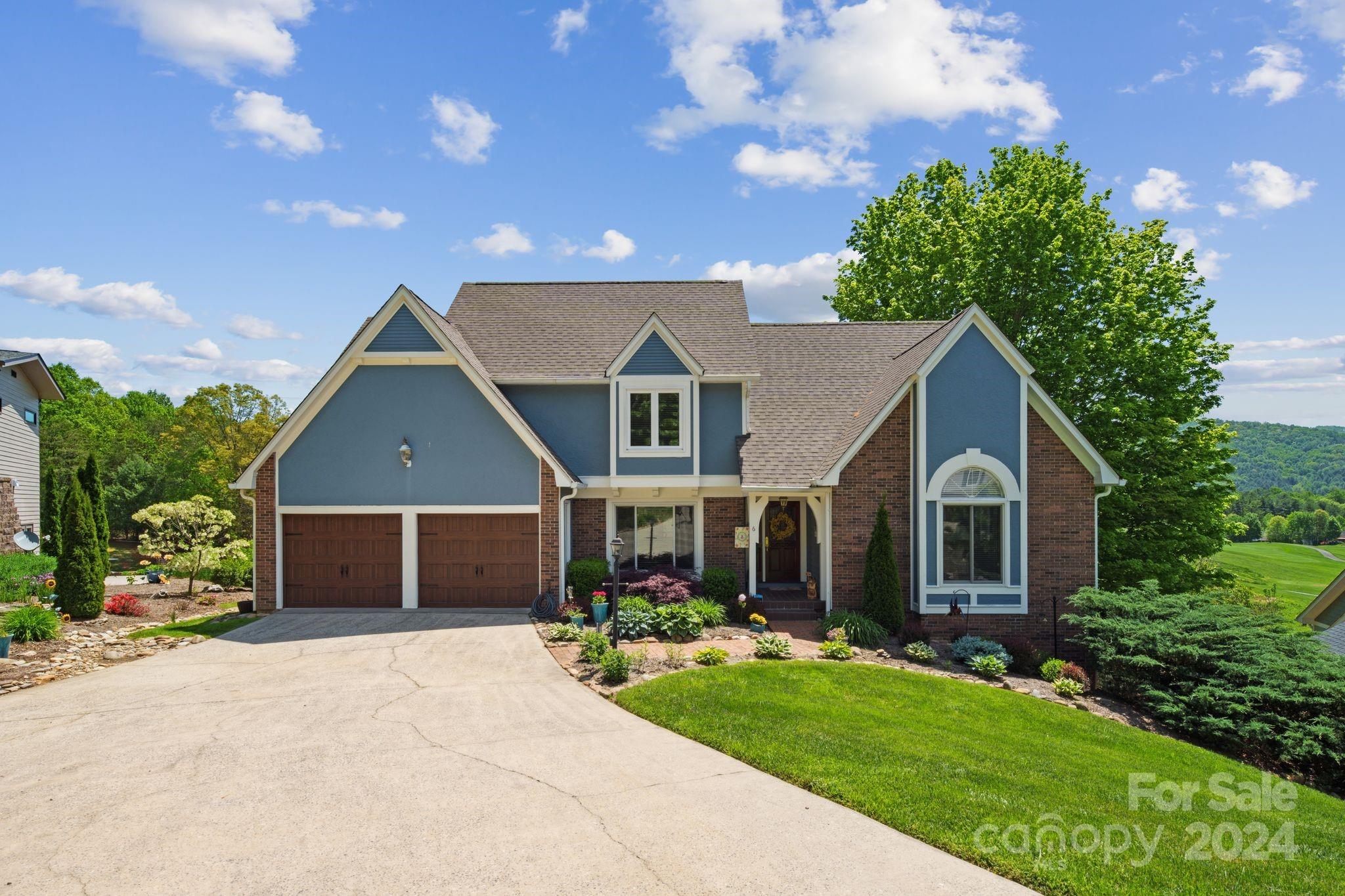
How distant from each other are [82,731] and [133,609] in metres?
8.76

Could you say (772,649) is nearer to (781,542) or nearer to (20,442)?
(781,542)

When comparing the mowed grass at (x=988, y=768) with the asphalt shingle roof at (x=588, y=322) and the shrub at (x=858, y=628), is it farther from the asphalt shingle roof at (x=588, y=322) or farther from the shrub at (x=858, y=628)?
the asphalt shingle roof at (x=588, y=322)

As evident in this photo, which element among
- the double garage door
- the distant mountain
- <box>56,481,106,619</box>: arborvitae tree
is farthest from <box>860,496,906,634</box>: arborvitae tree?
the distant mountain

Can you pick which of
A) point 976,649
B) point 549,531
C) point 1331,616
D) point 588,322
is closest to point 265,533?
point 549,531

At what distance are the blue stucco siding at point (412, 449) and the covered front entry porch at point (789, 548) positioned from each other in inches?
216

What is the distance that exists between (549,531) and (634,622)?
3.15m

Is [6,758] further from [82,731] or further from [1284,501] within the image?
[1284,501]

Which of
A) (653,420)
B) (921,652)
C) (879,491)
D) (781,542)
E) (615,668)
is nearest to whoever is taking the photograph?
(615,668)

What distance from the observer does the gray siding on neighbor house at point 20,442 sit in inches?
903

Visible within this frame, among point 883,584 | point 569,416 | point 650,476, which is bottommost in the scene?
point 883,584

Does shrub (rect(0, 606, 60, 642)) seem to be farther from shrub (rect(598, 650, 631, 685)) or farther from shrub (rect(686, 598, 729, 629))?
shrub (rect(686, 598, 729, 629))

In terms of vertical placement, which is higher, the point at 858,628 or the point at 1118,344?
the point at 1118,344

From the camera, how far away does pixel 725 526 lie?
57.2ft

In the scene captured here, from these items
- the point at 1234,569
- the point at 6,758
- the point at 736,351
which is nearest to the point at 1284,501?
the point at 1234,569
